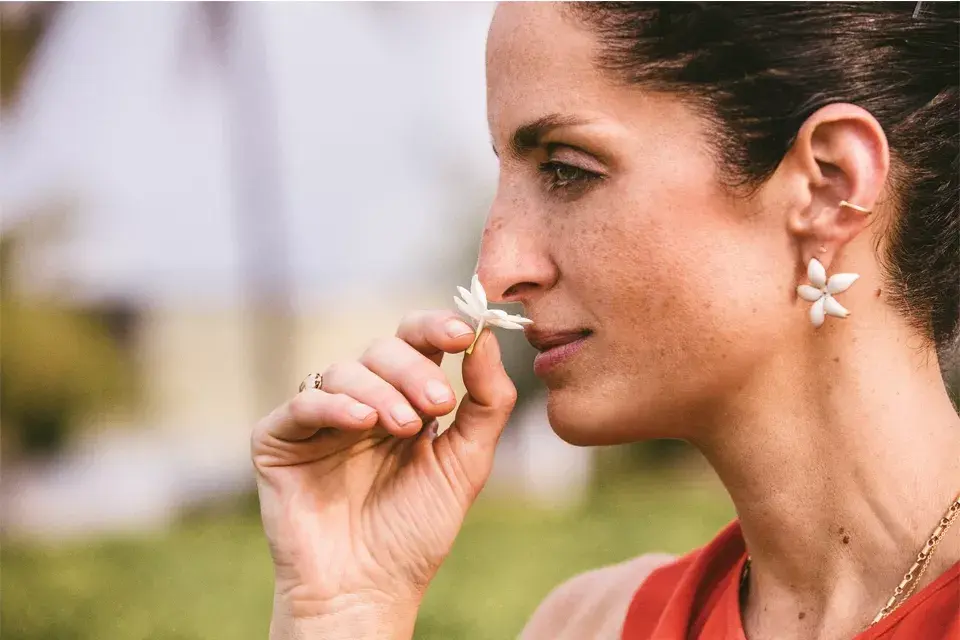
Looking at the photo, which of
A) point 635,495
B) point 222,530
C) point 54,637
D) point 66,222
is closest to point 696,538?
point 635,495

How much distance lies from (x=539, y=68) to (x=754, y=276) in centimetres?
63

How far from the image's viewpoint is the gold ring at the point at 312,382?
7.74 feet

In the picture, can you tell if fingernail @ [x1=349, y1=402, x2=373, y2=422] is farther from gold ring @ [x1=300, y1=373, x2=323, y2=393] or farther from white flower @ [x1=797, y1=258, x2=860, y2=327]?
white flower @ [x1=797, y1=258, x2=860, y2=327]

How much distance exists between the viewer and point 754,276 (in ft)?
6.70

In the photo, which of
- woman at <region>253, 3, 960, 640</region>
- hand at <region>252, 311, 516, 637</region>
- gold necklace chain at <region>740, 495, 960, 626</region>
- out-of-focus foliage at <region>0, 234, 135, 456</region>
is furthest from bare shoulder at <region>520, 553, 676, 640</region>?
out-of-focus foliage at <region>0, 234, 135, 456</region>

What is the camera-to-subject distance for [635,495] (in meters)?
7.20

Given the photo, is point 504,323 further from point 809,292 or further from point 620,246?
point 809,292

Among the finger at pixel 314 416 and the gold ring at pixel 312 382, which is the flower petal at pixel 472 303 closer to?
the finger at pixel 314 416

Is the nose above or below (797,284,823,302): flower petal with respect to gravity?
above

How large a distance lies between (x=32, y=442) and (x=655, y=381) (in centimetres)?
1295

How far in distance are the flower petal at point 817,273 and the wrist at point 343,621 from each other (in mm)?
1242

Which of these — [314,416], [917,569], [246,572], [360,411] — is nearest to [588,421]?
[360,411]

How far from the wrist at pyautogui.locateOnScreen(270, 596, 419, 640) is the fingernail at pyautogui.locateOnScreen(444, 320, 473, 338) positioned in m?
0.72

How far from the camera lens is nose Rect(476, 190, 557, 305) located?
2178 mm
